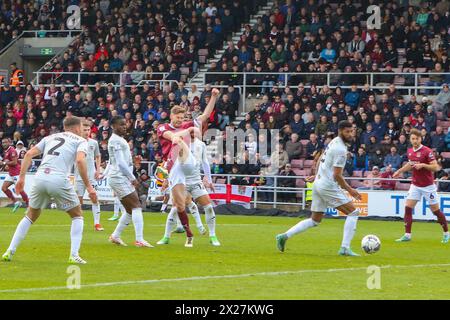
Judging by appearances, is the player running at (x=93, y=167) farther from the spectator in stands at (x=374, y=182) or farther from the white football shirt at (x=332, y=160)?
the spectator in stands at (x=374, y=182)

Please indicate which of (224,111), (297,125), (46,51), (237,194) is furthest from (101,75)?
(237,194)

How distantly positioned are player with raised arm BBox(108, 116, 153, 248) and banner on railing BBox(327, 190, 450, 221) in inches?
503

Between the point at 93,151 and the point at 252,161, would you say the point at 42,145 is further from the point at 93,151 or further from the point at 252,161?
the point at 252,161

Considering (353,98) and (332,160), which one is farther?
(353,98)

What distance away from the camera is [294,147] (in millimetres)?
34250

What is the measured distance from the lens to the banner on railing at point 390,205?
1209 inches

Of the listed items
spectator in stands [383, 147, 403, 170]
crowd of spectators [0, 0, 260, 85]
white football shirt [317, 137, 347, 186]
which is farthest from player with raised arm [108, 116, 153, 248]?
crowd of spectators [0, 0, 260, 85]

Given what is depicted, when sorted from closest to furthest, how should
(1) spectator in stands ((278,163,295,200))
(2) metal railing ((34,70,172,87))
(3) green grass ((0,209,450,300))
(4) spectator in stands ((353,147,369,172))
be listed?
(3) green grass ((0,209,450,300)) → (4) spectator in stands ((353,147,369,172)) → (1) spectator in stands ((278,163,295,200)) → (2) metal railing ((34,70,172,87))

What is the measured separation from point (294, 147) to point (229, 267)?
18.9 metres

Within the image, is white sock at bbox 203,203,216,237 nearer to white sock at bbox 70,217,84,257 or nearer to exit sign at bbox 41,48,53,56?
white sock at bbox 70,217,84,257

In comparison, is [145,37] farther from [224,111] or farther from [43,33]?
[224,111]

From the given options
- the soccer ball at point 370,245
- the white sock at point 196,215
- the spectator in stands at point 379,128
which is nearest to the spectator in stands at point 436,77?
the spectator in stands at point 379,128

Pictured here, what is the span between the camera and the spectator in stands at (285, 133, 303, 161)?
112 feet
